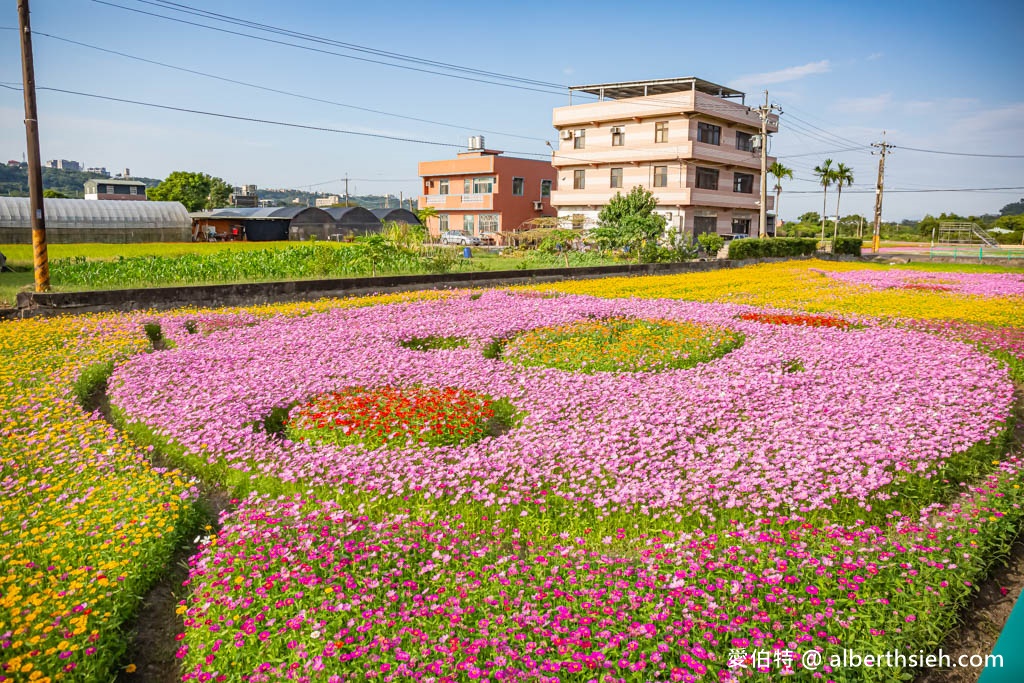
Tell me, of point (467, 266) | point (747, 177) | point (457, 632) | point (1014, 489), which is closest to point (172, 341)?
point (457, 632)

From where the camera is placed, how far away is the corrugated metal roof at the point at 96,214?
3556 cm

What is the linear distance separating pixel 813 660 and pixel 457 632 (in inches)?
81.4

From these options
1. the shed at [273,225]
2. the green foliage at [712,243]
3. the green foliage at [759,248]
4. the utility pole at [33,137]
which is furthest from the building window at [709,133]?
the utility pole at [33,137]

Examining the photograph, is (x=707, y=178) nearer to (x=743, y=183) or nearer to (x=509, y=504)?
(x=743, y=183)

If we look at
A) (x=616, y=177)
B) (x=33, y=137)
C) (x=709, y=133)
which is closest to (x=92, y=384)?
(x=33, y=137)

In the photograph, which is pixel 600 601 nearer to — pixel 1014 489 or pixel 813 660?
pixel 813 660

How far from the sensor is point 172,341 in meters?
12.4

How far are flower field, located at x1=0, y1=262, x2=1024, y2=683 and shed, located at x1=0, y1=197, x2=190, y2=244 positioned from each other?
30923 mm

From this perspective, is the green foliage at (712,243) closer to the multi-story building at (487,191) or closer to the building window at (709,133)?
the building window at (709,133)

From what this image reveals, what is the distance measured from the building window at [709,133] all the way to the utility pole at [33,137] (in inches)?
1729

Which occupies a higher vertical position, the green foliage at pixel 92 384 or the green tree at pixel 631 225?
the green tree at pixel 631 225

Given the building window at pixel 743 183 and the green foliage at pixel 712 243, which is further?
the building window at pixel 743 183

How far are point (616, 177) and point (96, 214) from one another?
1457 inches

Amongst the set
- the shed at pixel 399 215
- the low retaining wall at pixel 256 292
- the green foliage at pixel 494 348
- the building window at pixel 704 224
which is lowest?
the green foliage at pixel 494 348
